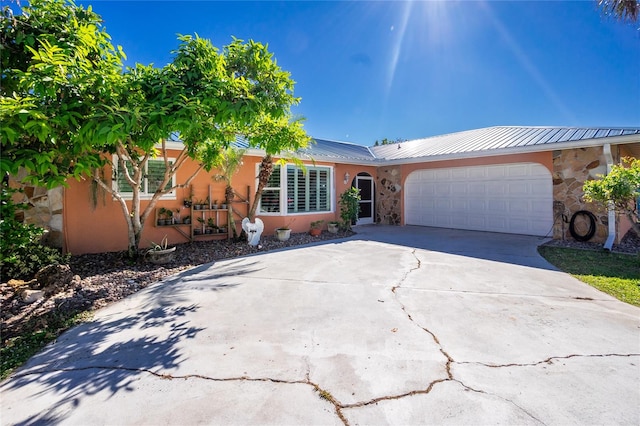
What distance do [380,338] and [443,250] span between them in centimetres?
541

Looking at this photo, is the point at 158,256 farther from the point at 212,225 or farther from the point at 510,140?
the point at 510,140

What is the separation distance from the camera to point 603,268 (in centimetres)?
598

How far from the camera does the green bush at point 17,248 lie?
3.92 metres

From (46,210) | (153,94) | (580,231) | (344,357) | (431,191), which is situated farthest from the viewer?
(431,191)

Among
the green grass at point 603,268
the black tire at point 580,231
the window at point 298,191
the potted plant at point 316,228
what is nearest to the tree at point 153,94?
the window at point 298,191

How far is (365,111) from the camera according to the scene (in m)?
14.5

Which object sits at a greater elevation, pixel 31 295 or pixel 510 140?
pixel 510 140

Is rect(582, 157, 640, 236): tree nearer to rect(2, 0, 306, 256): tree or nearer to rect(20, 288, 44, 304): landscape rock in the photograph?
rect(2, 0, 306, 256): tree

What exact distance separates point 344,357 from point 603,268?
6499mm

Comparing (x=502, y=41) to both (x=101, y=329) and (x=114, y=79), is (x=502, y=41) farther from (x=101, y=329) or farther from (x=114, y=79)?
(x=101, y=329)

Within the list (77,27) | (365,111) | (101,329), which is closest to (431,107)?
(365,111)

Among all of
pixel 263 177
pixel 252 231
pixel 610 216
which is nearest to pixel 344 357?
pixel 252 231

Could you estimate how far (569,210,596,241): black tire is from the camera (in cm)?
829

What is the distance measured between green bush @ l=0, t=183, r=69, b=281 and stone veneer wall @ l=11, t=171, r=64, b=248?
1298 millimetres
